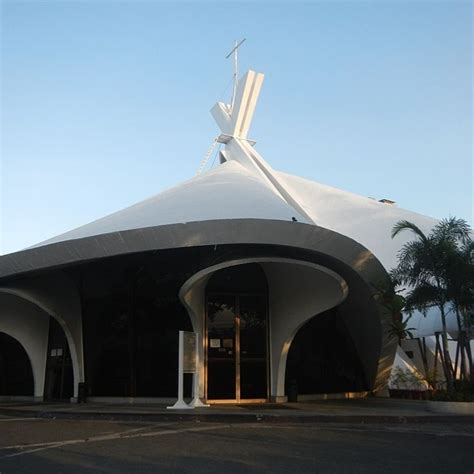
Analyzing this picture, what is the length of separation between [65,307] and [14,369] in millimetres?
5023

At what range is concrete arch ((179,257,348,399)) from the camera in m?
16.9

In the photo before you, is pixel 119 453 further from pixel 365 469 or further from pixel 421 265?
pixel 421 265

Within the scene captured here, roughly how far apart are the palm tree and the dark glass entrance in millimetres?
4886

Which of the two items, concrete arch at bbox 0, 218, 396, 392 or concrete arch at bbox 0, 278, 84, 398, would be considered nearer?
concrete arch at bbox 0, 218, 396, 392

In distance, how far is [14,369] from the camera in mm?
22125

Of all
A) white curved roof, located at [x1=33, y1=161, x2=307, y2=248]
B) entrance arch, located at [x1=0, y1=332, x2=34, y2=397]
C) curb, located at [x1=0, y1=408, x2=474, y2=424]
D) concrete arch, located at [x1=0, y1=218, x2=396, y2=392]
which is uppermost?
white curved roof, located at [x1=33, y1=161, x2=307, y2=248]

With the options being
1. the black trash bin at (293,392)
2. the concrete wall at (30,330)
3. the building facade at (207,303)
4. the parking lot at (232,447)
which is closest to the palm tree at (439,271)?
the building facade at (207,303)

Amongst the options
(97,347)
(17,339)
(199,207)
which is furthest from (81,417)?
(17,339)

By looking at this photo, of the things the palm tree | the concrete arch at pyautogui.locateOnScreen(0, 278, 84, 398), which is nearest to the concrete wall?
the concrete arch at pyautogui.locateOnScreen(0, 278, 84, 398)

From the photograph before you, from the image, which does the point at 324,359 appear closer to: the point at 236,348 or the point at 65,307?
the point at 236,348

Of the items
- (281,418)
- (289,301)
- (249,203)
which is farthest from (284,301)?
(281,418)

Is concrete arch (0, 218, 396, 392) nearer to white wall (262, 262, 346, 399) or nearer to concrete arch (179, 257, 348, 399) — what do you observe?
concrete arch (179, 257, 348, 399)

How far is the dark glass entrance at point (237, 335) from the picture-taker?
1762 cm

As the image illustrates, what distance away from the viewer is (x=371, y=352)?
776 inches
